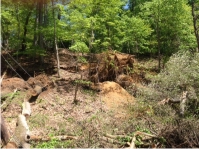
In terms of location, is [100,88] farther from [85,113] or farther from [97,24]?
[97,24]

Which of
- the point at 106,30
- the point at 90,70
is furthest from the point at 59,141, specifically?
the point at 106,30

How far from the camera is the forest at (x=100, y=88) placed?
789cm

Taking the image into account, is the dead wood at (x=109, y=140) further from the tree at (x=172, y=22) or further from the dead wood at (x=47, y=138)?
the tree at (x=172, y=22)

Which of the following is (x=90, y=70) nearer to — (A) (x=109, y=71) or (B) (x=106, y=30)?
(A) (x=109, y=71)

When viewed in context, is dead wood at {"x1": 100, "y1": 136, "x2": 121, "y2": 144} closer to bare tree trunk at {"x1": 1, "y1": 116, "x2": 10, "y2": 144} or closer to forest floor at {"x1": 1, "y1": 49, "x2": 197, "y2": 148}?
forest floor at {"x1": 1, "y1": 49, "x2": 197, "y2": 148}

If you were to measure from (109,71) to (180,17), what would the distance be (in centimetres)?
760

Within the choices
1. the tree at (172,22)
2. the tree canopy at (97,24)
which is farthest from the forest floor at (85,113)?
the tree at (172,22)

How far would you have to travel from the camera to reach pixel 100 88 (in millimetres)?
15281

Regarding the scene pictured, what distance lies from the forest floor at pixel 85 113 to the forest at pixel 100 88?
1.5 inches

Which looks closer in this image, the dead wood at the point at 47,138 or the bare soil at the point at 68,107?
the dead wood at the point at 47,138

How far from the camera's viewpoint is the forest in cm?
789

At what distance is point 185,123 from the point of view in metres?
7.59

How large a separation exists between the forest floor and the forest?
4 cm

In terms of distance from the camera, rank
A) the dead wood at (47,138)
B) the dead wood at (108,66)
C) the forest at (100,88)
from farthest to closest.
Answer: the dead wood at (108,66) < the dead wood at (47,138) < the forest at (100,88)
